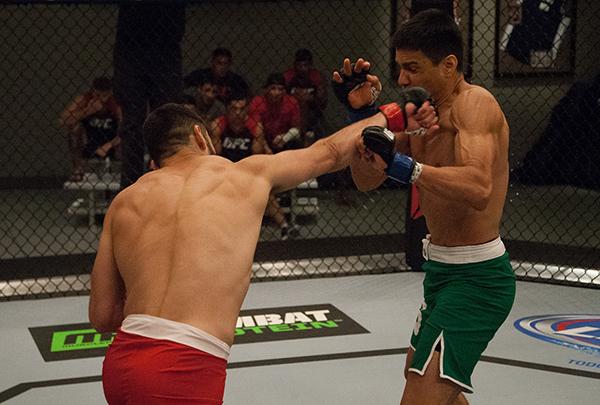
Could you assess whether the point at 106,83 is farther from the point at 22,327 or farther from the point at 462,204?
the point at 462,204

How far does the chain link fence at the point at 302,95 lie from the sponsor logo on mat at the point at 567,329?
181 cm

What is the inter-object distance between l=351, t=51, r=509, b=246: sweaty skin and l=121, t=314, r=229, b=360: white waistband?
0.66 metres

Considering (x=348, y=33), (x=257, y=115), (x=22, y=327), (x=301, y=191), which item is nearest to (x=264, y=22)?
(x=348, y=33)

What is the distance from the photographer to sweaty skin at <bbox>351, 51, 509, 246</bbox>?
7.58 ft

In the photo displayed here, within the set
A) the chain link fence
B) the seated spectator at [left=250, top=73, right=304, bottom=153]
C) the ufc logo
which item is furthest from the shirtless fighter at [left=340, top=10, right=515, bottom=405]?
the seated spectator at [left=250, top=73, right=304, bottom=153]

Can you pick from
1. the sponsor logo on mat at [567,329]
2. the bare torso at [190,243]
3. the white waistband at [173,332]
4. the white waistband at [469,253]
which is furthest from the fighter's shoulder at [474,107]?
the sponsor logo on mat at [567,329]

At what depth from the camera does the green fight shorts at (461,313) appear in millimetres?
2320

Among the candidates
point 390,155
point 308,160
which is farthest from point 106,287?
point 390,155

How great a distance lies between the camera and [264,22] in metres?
8.48

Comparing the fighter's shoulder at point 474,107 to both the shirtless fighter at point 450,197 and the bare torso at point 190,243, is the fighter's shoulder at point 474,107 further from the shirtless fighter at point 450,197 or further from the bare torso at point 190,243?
the bare torso at point 190,243

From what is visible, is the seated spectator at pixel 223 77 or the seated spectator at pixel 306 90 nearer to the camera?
the seated spectator at pixel 223 77

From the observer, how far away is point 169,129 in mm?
2102

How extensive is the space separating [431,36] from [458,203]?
443 mm

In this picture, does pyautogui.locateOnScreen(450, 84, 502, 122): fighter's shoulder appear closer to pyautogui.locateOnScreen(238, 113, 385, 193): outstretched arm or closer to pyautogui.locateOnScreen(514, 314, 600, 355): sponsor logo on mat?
pyautogui.locateOnScreen(238, 113, 385, 193): outstretched arm
